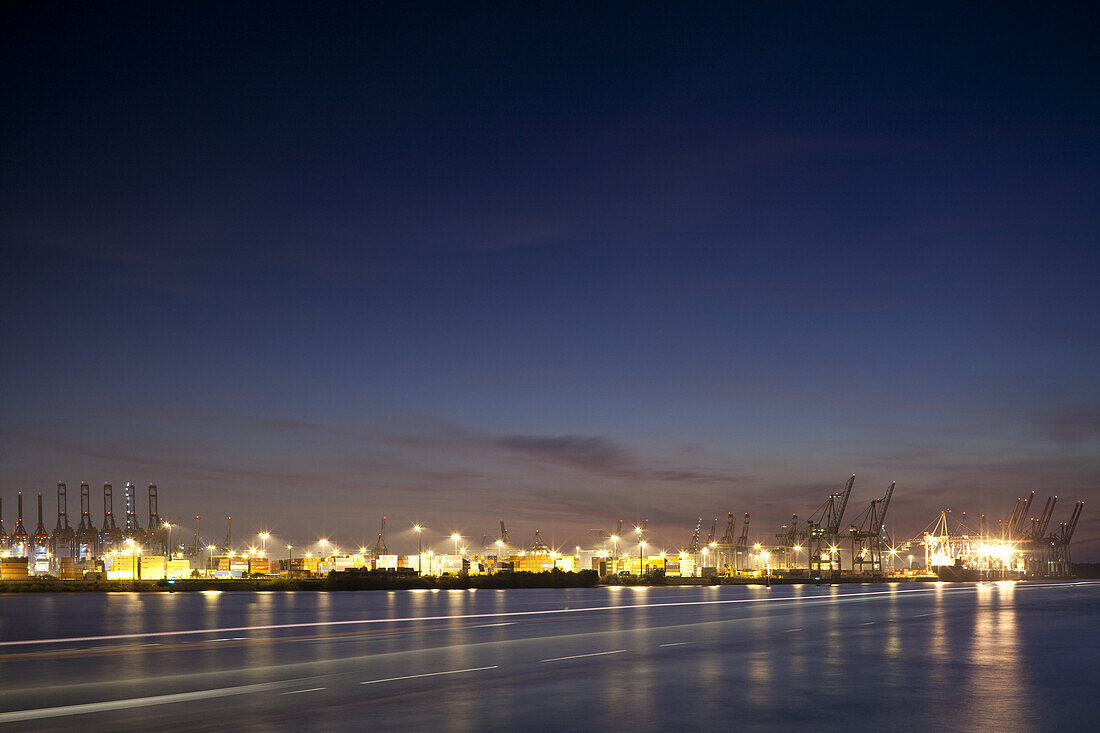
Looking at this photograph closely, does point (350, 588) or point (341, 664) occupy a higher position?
point (341, 664)

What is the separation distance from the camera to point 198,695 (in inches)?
731

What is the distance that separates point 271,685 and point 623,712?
798cm

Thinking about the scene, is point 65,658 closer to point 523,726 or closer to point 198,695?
point 198,695

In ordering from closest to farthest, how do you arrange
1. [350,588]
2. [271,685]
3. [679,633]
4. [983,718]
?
1. [983,718]
2. [271,685]
3. [679,633]
4. [350,588]

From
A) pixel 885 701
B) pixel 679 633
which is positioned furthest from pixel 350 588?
pixel 885 701

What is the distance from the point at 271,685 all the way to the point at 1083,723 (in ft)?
48.6

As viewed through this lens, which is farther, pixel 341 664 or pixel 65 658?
pixel 65 658

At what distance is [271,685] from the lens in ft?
65.5

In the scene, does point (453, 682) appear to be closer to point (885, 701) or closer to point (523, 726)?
point (523, 726)

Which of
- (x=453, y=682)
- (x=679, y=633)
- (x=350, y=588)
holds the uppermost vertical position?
(x=453, y=682)

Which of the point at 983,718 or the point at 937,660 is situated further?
the point at 937,660

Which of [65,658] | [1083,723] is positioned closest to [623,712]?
[1083,723]

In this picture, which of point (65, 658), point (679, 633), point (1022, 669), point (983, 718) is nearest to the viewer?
point (983, 718)

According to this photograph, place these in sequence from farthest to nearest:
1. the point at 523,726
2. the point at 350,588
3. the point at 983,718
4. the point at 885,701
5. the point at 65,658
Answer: the point at 350,588 → the point at 65,658 → the point at 885,701 → the point at 983,718 → the point at 523,726
